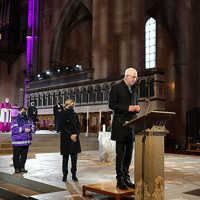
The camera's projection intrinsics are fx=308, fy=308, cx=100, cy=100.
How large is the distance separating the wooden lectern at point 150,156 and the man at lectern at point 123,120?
0.50 meters

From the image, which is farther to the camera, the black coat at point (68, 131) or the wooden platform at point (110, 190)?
the black coat at point (68, 131)

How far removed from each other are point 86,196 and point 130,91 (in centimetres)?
154

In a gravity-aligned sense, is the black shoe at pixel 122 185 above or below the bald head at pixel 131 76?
below

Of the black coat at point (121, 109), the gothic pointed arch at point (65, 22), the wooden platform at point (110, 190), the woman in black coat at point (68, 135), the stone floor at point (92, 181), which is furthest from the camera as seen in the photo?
the gothic pointed arch at point (65, 22)

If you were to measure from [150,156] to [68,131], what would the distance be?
243cm

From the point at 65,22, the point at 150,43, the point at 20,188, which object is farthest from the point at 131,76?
the point at 65,22

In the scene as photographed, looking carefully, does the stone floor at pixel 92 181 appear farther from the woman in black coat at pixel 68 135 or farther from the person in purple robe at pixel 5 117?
the person in purple robe at pixel 5 117

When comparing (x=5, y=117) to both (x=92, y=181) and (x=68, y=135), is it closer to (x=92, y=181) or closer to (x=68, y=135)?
(x=68, y=135)

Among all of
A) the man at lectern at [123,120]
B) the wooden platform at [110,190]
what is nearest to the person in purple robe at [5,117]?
the wooden platform at [110,190]

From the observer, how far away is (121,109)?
3805mm

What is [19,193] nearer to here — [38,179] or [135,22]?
[38,179]

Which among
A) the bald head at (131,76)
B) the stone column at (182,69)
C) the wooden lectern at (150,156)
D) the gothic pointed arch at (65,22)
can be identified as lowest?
the wooden lectern at (150,156)

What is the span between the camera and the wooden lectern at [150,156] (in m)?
3.14

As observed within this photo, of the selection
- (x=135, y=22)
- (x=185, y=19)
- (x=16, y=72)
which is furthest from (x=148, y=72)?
(x=16, y=72)
